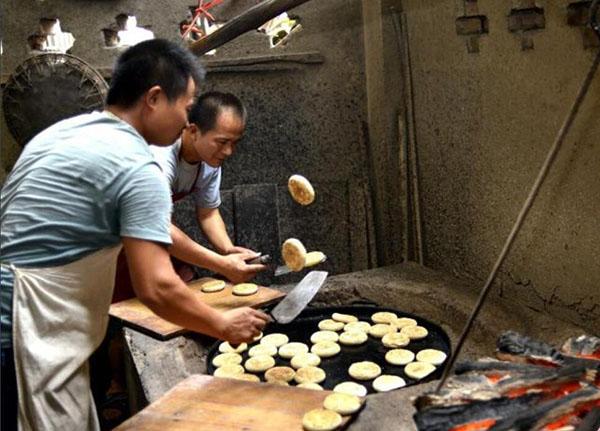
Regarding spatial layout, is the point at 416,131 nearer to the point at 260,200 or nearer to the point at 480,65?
the point at 480,65

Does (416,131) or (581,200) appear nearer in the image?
(581,200)

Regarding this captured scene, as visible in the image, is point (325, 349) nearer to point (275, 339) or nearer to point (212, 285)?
point (275, 339)

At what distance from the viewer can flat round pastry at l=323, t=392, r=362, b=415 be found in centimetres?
265

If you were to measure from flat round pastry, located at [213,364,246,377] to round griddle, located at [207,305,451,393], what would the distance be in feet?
0.30

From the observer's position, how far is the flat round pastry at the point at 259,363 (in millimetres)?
3586

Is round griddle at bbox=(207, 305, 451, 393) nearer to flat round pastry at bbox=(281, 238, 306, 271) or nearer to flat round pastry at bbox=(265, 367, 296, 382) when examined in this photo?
flat round pastry at bbox=(265, 367, 296, 382)

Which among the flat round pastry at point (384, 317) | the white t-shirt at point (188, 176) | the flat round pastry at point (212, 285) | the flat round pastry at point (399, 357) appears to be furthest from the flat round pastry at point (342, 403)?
the white t-shirt at point (188, 176)

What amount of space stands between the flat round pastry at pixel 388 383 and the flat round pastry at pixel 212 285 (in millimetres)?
1351

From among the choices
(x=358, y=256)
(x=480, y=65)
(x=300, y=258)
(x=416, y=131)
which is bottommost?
(x=358, y=256)

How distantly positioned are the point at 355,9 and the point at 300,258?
2.83 m

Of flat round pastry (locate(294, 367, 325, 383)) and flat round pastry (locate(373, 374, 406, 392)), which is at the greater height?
flat round pastry (locate(294, 367, 325, 383))

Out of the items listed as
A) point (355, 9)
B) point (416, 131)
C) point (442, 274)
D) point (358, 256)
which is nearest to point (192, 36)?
point (355, 9)

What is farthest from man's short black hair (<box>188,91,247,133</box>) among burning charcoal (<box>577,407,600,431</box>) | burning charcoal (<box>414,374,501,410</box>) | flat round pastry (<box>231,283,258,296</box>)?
burning charcoal (<box>577,407,600,431</box>)

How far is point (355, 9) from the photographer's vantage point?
5.88 m
